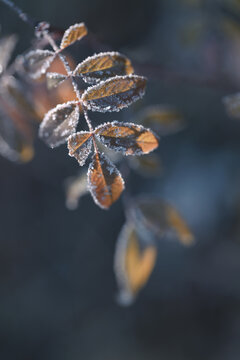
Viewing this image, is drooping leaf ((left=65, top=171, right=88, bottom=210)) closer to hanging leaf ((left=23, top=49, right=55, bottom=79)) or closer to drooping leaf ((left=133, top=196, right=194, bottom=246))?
drooping leaf ((left=133, top=196, right=194, bottom=246))

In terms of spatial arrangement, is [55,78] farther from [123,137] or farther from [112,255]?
[112,255]

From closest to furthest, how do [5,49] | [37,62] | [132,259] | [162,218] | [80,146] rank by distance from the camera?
[80,146]
[37,62]
[5,49]
[162,218]
[132,259]

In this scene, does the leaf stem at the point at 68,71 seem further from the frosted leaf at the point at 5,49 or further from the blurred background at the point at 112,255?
the blurred background at the point at 112,255

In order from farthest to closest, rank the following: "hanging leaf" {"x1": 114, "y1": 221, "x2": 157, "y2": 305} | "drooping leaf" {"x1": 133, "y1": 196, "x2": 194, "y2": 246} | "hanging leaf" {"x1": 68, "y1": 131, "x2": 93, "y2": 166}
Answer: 1. "hanging leaf" {"x1": 114, "y1": 221, "x2": 157, "y2": 305}
2. "drooping leaf" {"x1": 133, "y1": 196, "x2": 194, "y2": 246}
3. "hanging leaf" {"x1": 68, "y1": 131, "x2": 93, "y2": 166}

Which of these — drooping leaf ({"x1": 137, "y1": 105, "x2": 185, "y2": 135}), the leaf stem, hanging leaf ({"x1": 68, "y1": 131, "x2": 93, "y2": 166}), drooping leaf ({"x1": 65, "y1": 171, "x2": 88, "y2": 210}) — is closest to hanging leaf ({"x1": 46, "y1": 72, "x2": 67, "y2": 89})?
the leaf stem

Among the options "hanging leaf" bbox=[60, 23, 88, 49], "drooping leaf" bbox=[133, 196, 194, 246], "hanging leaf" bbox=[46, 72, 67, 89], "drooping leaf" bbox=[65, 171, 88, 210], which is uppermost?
"hanging leaf" bbox=[60, 23, 88, 49]

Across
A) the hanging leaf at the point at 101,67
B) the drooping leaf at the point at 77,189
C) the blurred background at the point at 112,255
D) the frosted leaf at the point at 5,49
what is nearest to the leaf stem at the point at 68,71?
the hanging leaf at the point at 101,67

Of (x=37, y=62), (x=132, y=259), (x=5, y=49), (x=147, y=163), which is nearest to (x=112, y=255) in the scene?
(x=132, y=259)
